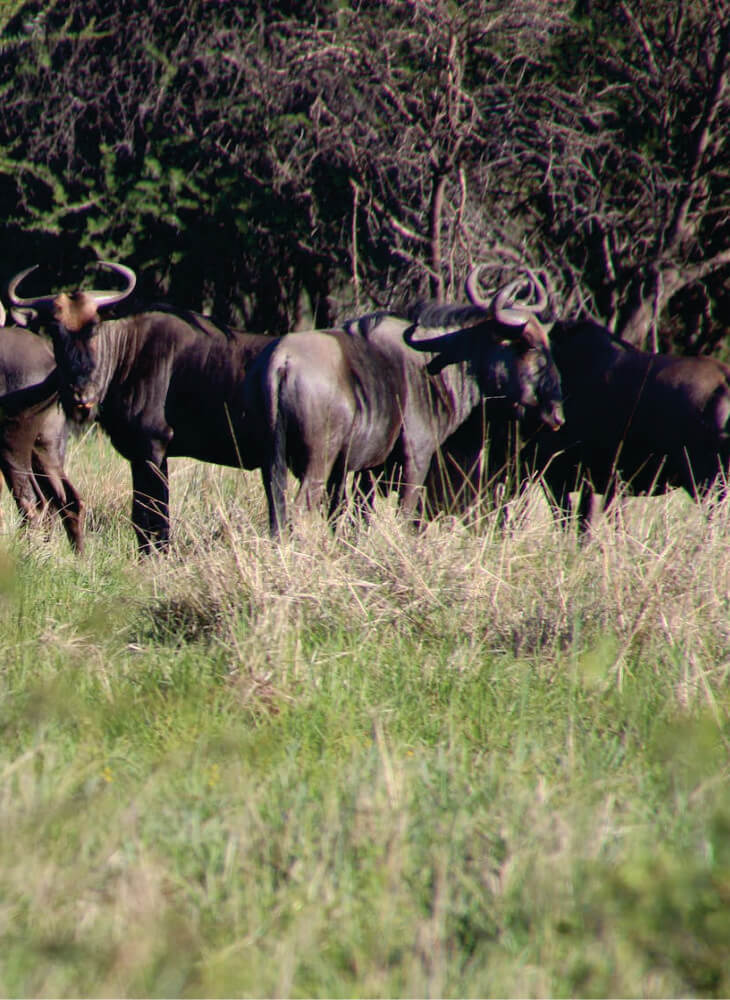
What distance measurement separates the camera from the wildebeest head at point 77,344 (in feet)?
22.9

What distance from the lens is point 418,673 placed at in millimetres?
4273

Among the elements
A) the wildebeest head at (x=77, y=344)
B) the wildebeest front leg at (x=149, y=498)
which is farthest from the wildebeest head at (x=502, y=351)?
the wildebeest head at (x=77, y=344)

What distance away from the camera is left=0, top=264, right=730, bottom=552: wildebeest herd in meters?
6.95

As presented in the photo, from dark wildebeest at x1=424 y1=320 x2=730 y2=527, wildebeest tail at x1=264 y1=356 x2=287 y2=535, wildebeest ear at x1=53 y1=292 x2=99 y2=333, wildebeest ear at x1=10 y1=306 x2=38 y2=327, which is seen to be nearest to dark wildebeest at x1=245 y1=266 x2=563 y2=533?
wildebeest tail at x1=264 y1=356 x2=287 y2=535

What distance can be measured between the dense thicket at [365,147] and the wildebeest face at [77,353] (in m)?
5.58

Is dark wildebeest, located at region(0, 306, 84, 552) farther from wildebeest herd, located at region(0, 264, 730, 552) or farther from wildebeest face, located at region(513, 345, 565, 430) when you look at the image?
wildebeest face, located at region(513, 345, 565, 430)

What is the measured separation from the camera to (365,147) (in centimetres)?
1277

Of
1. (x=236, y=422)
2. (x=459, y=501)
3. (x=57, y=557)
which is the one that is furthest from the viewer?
(x=459, y=501)

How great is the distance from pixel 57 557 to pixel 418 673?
93.9 inches

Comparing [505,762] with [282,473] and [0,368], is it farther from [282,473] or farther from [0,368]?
[0,368]

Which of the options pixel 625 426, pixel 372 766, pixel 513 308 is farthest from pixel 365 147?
pixel 372 766

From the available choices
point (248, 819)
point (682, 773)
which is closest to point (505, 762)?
point (682, 773)

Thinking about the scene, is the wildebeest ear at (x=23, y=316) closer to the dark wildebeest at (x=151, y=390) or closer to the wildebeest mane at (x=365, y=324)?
the dark wildebeest at (x=151, y=390)

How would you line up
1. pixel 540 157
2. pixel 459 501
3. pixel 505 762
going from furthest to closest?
pixel 540 157 → pixel 459 501 → pixel 505 762
